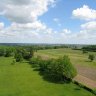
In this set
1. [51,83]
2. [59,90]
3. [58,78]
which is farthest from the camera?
[58,78]

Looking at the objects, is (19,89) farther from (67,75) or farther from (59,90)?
(67,75)

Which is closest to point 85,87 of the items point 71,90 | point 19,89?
point 71,90

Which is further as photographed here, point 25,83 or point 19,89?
point 25,83

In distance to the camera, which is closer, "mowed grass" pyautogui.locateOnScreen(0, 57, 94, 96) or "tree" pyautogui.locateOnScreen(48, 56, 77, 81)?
"mowed grass" pyautogui.locateOnScreen(0, 57, 94, 96)

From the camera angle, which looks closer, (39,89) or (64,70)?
(39,89)

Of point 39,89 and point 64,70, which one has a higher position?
point 64,70

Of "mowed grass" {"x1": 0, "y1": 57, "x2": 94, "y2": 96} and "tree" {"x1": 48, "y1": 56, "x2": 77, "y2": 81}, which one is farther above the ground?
"tree" {"x1": 48, "y1": 56, "x2": 77, "y2": 81}

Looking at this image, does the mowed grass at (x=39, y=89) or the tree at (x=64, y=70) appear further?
→ the tree at (x=64, y=70)

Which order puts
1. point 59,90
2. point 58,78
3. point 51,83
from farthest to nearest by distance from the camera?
1. point 58,78
2. point 51,83
3. point 59,90

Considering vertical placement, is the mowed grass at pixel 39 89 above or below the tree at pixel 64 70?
below

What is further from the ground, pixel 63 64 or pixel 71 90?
pixel 63 64
